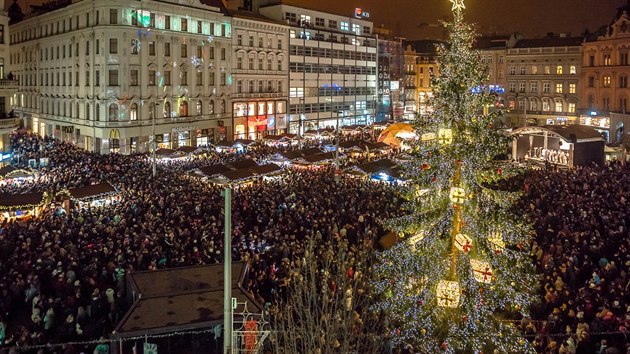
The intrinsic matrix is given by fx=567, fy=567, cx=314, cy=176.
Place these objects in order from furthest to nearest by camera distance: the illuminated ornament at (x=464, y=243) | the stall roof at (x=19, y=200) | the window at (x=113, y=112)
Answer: the window at (x=113, y=112)
the stall roof at (x=19, y=200)
the illuminated ornament at (x=464, y=243)

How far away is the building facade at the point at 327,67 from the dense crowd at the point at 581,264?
42.1 metres

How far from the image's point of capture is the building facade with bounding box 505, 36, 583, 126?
76.0 m

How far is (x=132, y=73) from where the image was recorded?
52.5 meters

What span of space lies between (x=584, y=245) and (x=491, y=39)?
75.1m

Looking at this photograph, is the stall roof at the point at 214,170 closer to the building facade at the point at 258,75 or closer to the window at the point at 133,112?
the window at the point at 133,112

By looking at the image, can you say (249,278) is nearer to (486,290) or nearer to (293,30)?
(486,290)

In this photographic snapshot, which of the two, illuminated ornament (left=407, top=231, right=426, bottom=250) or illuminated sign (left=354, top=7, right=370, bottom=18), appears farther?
illuminated sign (left=354, top=7, right=370, bottom=18)

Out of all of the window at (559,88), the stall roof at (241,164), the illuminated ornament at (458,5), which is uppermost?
the window at (559,88)

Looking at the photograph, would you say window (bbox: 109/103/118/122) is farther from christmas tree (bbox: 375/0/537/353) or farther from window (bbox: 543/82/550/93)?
window (bbox: 543/82/550/93)

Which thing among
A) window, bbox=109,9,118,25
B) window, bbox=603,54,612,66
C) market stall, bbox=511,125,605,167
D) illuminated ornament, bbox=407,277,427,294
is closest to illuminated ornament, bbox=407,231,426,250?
illuminated ornament, bbox=407,277,427,294

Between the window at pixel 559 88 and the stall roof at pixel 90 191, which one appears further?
the window at pixel 559 88

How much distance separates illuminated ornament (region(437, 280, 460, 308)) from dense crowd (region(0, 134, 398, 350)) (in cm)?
513

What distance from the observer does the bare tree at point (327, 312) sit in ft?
34.4

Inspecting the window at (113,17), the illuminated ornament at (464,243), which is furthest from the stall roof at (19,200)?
the window at (113,17)
